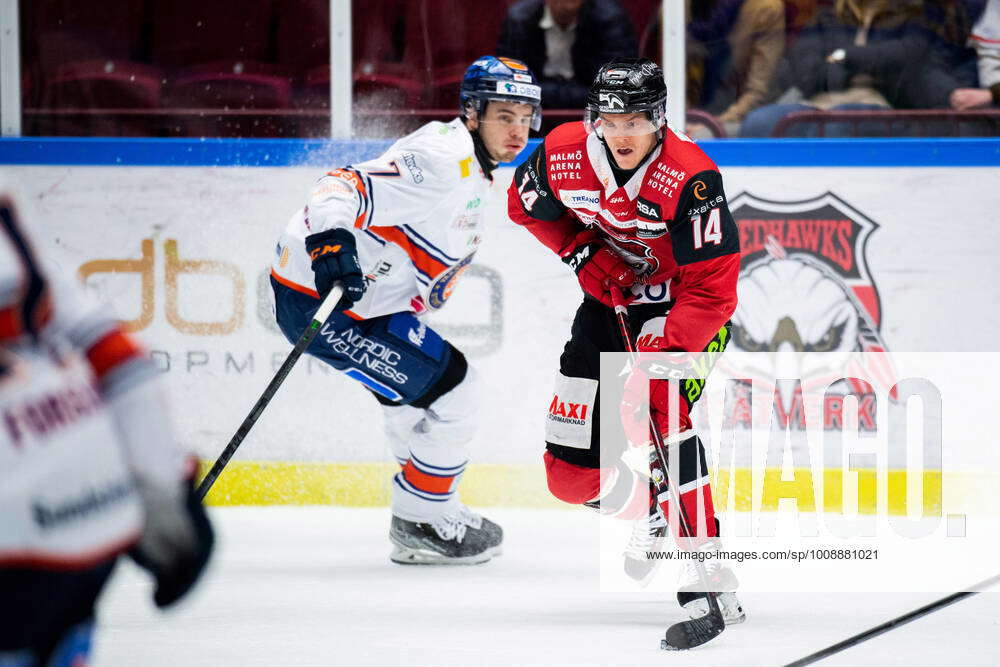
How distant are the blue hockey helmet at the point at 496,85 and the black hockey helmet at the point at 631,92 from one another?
564mm

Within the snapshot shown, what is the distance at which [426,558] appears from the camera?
3227 mm

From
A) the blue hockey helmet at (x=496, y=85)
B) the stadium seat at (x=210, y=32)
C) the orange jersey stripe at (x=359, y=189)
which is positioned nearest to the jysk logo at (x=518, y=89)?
the blue hockey helmet at (x=496, y=85)

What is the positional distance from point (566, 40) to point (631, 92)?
73.4 inches

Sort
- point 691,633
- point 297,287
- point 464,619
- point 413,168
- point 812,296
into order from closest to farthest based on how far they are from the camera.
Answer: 1. point 691,633
2. point 464,619
3. point 413,168
4. point 297,287
5. point 812,296

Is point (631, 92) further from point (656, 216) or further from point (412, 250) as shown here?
point (412, 250)

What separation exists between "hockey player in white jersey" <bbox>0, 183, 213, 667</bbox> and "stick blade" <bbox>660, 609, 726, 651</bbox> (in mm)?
1367

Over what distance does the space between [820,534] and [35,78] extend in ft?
10.2

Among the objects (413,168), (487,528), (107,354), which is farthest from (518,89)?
(107,354)

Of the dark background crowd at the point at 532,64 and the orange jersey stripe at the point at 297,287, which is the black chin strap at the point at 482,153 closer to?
the orange jersey stripe at the point at 297,287

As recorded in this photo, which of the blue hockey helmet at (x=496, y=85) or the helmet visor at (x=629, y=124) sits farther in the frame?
the blue hockey helmet at (x=496, y=85)

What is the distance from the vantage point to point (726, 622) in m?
2.48

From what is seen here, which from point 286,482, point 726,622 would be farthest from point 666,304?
point 286,482

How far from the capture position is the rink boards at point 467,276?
393 centimetres

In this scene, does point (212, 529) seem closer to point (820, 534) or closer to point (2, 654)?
point (2, 654)
